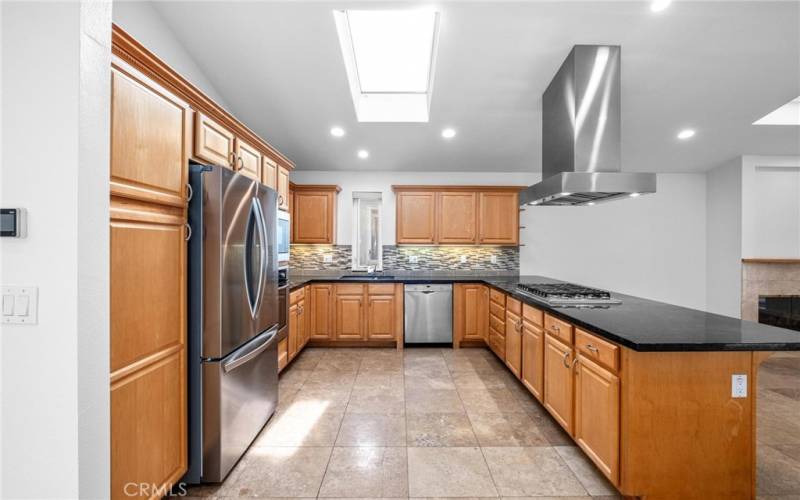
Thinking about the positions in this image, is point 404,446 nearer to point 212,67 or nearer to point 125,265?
point 125,265

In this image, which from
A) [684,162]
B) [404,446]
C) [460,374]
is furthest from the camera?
[684,162]

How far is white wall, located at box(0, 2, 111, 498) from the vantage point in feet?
3.58

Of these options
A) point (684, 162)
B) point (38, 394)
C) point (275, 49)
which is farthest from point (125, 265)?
point (684, 162)

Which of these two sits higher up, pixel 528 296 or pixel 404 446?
pixel 528 296

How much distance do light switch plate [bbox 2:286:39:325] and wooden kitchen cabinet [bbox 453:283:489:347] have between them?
4048mm

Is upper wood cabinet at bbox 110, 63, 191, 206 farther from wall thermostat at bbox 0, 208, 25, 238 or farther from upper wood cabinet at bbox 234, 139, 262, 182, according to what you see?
upper wood cabinet at bbox 234, 139, 262, 182

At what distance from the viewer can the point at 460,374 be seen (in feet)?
12.0

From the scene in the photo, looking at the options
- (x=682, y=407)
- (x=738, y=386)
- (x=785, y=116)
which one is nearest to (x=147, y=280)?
(x=682, y=407)

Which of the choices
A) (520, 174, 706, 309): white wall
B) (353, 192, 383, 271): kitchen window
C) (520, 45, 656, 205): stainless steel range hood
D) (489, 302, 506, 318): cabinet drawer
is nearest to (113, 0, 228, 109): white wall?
(353, 192, 383, 271): kitchen window

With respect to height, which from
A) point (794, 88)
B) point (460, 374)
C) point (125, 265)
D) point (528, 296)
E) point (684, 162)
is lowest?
point (460, 374)

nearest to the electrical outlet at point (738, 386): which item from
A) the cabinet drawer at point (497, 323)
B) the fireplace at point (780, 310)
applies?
the cabinet drawer at point (497, 323)

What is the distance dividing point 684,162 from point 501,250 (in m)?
2.86

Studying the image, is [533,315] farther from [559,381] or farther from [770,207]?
[770,207]

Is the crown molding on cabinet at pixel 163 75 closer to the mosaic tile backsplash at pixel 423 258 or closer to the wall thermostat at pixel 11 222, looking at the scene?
the wall thermostat at pixel 11 222
